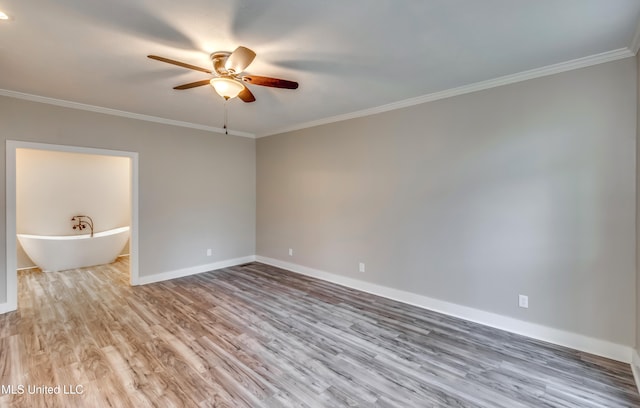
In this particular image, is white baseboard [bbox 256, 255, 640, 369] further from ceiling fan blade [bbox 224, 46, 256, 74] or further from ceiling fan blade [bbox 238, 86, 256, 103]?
ceiling fan blade [bbox 224, 46, 256, 74]

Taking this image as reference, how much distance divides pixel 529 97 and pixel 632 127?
785 mm

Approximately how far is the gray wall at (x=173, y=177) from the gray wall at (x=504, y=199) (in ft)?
6.38

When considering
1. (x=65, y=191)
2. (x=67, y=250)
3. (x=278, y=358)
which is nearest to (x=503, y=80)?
(x=278, y=358)

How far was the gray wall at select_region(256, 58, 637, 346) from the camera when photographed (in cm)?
240

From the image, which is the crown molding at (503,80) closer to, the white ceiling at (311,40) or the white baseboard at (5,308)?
the white ceiling at (311,40)

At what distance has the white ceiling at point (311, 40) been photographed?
177cm

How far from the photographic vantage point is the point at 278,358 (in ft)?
7.98

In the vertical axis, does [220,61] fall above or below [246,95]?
above

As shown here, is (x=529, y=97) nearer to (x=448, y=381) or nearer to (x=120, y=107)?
(x=448, y=381)

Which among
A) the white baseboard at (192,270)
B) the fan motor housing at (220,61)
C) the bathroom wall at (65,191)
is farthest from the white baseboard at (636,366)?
the bathroom wall at (65,191)

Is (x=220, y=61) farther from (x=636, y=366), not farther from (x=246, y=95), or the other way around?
(x=636, y=366)

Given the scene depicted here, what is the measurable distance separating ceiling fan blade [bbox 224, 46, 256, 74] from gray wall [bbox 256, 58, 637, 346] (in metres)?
2.23

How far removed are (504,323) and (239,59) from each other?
135 inches

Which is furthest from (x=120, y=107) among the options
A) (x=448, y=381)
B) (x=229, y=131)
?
(x=448, y=381)
